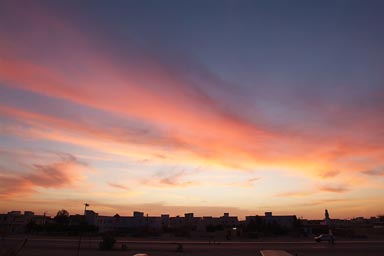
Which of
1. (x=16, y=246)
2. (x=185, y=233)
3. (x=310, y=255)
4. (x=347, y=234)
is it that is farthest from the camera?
(x=185, y=233)

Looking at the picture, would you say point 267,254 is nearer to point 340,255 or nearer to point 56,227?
point 340,255

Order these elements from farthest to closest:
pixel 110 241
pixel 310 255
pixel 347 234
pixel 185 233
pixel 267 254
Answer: pixel 185 233 → pixel 347 234 → pixel 110 241 → pixel 310 255 → pixel 267 254

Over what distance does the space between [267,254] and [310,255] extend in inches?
904

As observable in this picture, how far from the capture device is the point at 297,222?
188 m

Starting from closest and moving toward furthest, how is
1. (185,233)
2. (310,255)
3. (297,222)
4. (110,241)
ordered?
(310,255), (110,241), (185,233), (297,222)

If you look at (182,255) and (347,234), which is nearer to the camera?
(182,255)

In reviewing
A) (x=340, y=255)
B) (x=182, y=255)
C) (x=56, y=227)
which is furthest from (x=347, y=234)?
(x=56, y=227)

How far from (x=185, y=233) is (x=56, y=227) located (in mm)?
53200

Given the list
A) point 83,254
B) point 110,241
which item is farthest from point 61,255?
point 110,241

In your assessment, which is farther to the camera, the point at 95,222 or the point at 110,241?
the point at 95,222

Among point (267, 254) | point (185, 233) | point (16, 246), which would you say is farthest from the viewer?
point (185, 233)

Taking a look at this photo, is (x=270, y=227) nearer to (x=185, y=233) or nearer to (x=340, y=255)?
(x=185, y=233)

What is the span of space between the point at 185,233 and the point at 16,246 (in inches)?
5605

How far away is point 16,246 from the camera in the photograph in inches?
412
